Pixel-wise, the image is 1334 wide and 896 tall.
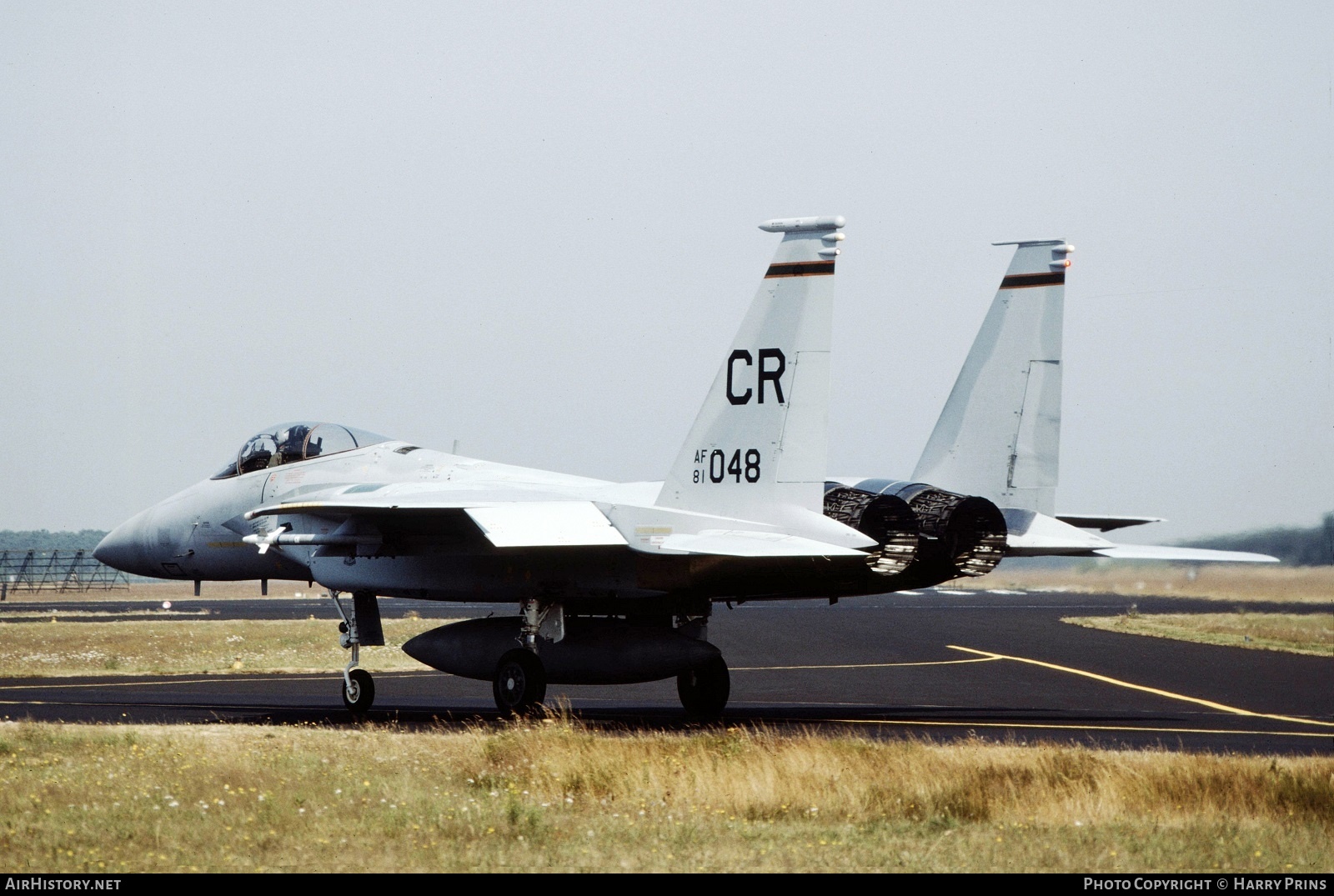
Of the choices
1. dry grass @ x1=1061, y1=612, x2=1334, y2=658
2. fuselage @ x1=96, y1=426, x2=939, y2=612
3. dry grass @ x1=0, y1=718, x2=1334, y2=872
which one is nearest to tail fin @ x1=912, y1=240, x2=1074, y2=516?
fuselage @ x1=96, y1=426, x2=939, y2=612

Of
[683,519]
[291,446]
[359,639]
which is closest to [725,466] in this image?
[683,519]

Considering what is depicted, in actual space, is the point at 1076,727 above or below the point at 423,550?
below

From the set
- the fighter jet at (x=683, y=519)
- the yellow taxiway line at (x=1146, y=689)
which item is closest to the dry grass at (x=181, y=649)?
the fighter jet at (x=683, y=519)

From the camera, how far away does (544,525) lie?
53.8 feet

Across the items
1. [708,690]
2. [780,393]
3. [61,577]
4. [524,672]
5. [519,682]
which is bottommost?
[61,577]

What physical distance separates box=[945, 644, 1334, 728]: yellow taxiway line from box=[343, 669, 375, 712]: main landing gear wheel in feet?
36.3

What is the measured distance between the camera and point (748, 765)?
1192cm

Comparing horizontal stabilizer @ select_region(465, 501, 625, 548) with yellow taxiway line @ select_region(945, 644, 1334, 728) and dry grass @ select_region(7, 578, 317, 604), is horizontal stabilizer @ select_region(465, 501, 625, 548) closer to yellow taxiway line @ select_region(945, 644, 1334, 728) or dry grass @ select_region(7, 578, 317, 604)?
yellow taxiway line @ select_region(945, 644, 1334, 728)

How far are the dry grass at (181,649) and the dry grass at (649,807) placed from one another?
14.4 metres

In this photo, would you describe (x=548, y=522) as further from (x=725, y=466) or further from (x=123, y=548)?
(x=123, y=548)

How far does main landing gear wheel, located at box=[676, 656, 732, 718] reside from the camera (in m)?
18.7

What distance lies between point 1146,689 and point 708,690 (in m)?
8.22

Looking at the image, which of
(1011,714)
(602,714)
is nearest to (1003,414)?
(1011,714)

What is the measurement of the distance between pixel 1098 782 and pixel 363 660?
21860mm
